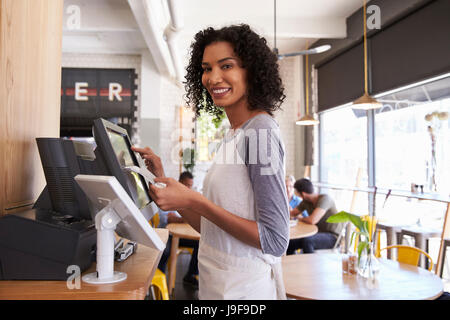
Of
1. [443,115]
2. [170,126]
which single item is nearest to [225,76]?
[443,115]

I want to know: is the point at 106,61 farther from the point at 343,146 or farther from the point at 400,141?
the point at 400,141

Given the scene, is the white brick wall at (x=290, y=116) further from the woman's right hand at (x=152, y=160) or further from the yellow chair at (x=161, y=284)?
the woman's right hand at (x=152, y=160)

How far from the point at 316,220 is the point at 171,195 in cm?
329

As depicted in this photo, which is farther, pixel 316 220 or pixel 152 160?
pixel 316 220

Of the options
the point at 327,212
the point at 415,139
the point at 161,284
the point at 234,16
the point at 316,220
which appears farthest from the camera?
the point at 234,16

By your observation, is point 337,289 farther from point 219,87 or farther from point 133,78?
point 133,78

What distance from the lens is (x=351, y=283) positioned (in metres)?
2.04

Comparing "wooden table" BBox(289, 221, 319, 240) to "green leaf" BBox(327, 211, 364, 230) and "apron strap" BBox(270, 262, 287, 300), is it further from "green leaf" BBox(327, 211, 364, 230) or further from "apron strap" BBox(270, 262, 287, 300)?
"apron strap" BBox(270, 262, 287, 300)

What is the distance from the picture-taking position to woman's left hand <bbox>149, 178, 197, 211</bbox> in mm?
862

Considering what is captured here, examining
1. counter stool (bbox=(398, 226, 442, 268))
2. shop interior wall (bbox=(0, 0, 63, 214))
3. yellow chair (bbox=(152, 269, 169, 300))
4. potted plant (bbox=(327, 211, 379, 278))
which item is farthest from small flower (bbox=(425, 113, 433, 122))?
shop interior wall (bbox=(0, 0, 63, 214))

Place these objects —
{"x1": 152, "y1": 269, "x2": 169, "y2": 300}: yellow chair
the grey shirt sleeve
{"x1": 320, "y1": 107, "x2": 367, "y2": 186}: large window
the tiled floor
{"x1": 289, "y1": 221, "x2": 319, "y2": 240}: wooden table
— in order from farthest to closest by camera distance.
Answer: {"x1": 320, "y1": 107, "x2": 367, "y2": 186}: large window → the tiled floor → {"x1": 289, "y1": 221, "x2": 319, "y2": 240}: wooden table → {"x1": 152, "y1": 269, "x2": 169, "y2": 300}: yellow chair → the grey shirt sleeve

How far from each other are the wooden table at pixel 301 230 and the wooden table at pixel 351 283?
815 millimetres

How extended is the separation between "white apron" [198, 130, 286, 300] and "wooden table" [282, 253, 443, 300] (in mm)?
947

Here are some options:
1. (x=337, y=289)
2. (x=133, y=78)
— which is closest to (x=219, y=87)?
(x=337, y=289)
